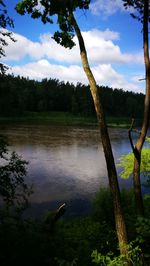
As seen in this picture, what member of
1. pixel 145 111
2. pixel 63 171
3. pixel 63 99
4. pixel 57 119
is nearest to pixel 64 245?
pixel 145 111

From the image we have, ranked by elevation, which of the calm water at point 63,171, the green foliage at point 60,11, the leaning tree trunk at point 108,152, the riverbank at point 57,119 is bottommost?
the calm water at point 63,171

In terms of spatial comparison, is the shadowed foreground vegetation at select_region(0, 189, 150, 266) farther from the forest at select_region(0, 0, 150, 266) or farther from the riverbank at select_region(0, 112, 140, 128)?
the riverbank at select_region(0, 112, 140, 128)

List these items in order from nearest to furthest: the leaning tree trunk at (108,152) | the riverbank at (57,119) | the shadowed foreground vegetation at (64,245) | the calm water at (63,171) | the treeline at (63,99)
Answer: the shadowed foreground vegetation at (64,245)
the leaning tree trunk at (108,152)
the calm water at (63,171)
the riverbank at (57,119)
the treeline at (63,99)

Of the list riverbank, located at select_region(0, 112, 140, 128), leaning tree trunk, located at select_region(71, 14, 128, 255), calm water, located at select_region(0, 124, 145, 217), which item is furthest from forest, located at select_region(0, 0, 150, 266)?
riverbank, located at select_region(0, 112, 140, 128)

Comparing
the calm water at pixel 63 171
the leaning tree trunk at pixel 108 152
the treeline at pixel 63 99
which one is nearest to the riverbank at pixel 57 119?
the treeline at pixel 63 99

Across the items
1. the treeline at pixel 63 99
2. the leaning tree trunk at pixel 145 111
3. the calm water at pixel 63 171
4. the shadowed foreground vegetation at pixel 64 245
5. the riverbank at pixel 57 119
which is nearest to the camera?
the shadowed foreground vegetation at pixel 64 245

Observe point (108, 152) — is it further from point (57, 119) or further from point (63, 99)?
point (63, 99)

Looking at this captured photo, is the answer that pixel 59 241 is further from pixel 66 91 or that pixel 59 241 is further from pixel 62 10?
pixel 66 91

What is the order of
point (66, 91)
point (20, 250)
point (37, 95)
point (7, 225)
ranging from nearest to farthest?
point (20, 250), point (7, 225), point (37, 95), point (66, 91)

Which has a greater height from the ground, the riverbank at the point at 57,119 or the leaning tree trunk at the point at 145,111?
the leaning tree trunk at the point at 145,111

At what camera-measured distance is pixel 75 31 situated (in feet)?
32.6

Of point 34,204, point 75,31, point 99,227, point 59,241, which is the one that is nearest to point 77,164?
point 34,204

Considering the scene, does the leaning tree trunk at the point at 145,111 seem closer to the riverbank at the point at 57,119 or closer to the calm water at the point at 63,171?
the calm water at the point at 63,171

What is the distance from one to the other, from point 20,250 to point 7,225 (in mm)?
1167
